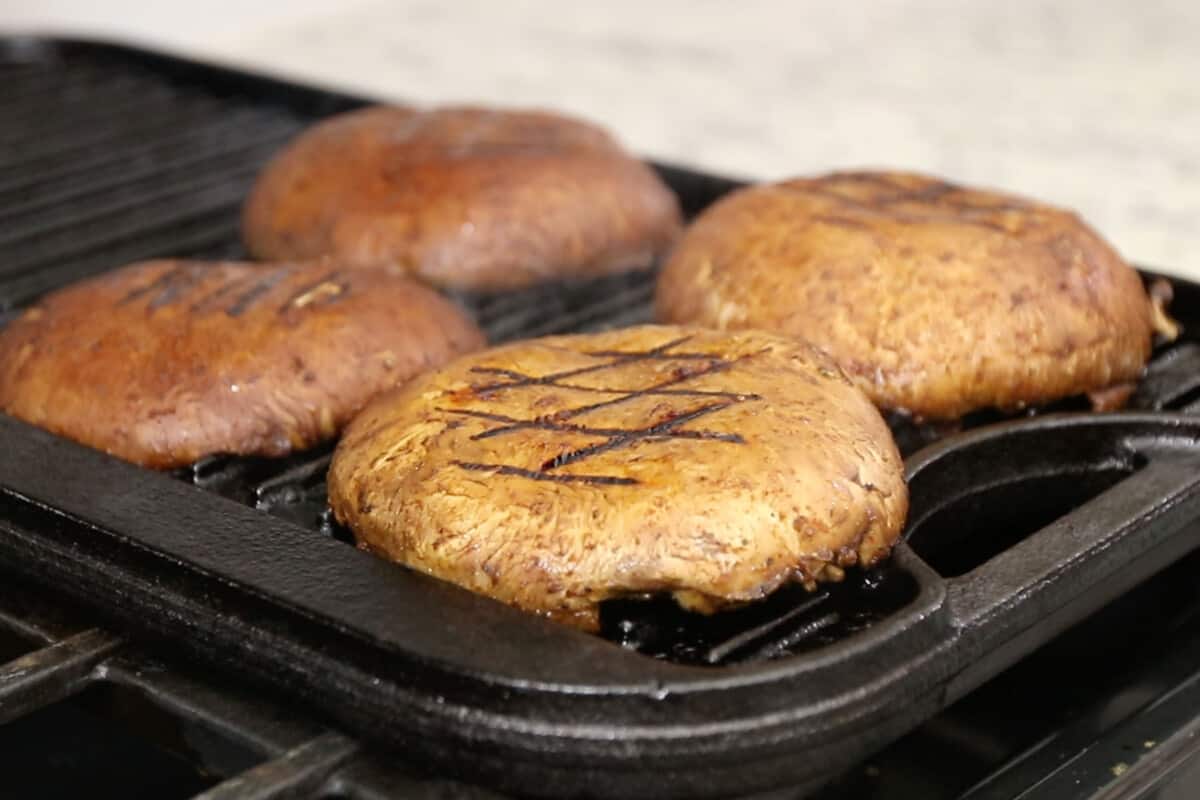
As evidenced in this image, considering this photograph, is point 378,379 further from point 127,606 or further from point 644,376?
point 127,606

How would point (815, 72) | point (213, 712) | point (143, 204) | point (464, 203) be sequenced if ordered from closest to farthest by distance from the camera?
point (213, 712), point (464, 203), point (143, 204), point (815, 72)

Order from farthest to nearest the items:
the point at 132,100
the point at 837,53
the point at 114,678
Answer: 1. the point at 837,53
2. the point at 132,100
3. the point at 114,678

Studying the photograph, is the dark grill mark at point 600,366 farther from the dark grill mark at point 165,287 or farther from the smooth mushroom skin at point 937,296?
the dark grill mark at point 165,287

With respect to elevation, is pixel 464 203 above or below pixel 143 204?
above

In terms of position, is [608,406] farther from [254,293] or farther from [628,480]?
[254,293]

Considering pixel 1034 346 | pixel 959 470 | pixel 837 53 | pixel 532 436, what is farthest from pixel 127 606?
pixel 837 53

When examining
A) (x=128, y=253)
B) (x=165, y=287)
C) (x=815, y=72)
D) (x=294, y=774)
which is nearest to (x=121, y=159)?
(x=128, y=253)

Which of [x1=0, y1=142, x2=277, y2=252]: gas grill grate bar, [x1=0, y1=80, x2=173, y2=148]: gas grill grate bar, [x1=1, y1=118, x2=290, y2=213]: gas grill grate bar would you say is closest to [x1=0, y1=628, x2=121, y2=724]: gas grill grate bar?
[x1=0, y1=142, x2=277, y2=252]: gas grill grate bar
